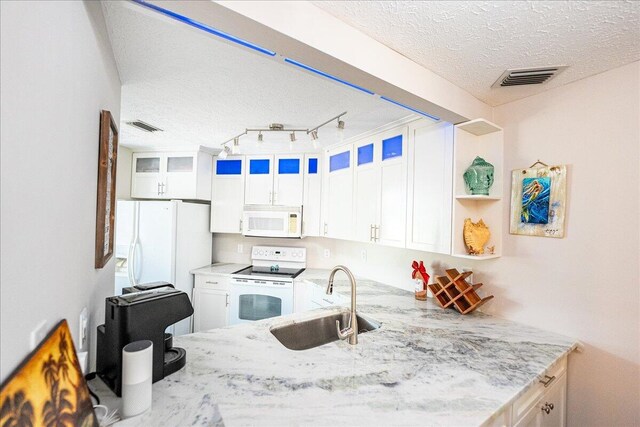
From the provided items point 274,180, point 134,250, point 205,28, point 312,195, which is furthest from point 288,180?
point 205,28

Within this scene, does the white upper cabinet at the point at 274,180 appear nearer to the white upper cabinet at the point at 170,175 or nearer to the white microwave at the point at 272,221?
the white microwave at the point at 272,221

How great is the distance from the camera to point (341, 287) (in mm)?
2664

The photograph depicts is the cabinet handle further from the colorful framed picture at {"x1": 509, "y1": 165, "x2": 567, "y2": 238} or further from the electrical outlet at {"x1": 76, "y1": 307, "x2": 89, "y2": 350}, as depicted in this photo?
the electrical outlet at {"x1": 76, "y1": 307, "x2": 89, "y2": 350}

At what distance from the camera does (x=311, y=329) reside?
183cm

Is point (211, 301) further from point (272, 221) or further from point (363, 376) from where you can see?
point (363, 376)

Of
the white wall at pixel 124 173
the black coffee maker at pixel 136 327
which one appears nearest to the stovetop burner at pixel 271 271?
the white wall at pixel 124 173

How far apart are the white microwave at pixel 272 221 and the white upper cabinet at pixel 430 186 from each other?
1.55 m

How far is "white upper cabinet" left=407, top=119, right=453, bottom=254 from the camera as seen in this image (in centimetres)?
184

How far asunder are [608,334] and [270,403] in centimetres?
171

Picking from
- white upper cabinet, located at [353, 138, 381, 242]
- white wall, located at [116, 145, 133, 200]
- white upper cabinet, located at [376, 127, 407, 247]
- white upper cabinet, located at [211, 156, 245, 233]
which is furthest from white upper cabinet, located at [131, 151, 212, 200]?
white upper cabinet, located at [376, 127, 407, 247]

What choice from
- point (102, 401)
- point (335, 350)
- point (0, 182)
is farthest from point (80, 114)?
point (335, 350)

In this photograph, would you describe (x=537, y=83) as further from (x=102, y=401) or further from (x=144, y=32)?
(x=102, y=401)

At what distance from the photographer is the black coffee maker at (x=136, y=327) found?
3.19 feet

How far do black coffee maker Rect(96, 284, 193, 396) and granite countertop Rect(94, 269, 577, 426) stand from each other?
0.07 metres
